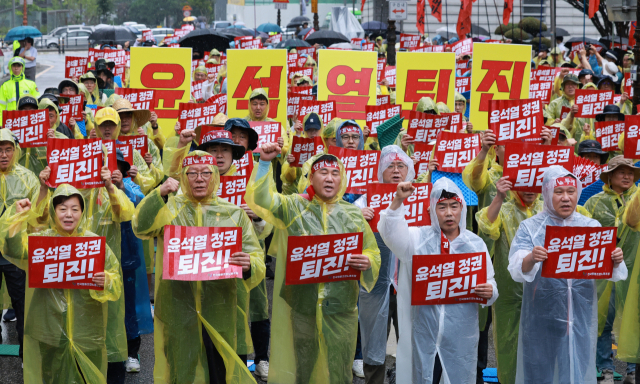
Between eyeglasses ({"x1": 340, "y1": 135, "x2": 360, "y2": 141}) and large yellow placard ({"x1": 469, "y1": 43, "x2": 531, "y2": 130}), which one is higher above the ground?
large yellow placard ({"x1": 469, "y1": 43, "x2": 531, "y2": 130})

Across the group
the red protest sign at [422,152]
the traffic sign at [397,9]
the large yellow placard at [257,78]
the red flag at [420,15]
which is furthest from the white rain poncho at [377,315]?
the red flag at [420,15]

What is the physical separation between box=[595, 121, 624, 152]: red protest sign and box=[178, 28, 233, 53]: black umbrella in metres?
16.9

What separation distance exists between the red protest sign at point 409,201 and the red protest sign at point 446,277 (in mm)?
947

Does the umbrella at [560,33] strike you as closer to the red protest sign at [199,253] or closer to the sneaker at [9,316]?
the sneaker at [9,316]

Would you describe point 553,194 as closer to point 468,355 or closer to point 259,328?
point 468,355

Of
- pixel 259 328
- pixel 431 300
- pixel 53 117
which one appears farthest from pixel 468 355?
pixel 53 117

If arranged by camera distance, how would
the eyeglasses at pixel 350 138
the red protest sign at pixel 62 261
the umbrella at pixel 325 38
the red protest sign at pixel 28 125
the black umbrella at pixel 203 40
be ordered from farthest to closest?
the umbrella at pixel 325 38
the black umbrella at pixel 203 40
the red protest sign at pixel 28 125
the eyeglasses at pixel 350 138
the red protest sign at pixel 62 261

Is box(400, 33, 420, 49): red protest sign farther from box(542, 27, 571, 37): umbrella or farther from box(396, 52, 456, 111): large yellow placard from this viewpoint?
box(396, 52, 456, 111): large yellow placard

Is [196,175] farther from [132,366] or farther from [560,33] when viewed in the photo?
[560,33]

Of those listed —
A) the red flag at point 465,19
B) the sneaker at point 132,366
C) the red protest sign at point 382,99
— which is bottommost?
the sneaker at point 132,366

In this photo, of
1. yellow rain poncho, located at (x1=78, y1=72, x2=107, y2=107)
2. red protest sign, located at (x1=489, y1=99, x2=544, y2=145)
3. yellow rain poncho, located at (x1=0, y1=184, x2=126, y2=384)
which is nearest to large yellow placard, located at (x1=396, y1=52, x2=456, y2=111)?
red protest sign, located at (x1=489, y1=99, x2=544, y2=145)

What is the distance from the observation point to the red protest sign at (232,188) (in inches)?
236

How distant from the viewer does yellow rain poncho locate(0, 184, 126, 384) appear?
16.4 feet

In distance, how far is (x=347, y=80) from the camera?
10477 millimetres
